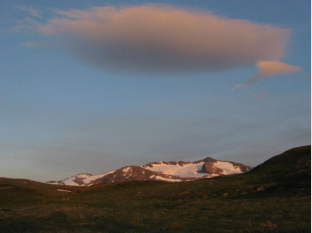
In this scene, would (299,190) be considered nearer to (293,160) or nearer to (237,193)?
(237,193)

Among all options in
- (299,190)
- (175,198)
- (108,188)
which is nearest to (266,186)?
(299,190)

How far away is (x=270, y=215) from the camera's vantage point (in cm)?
2827

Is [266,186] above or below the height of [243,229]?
above

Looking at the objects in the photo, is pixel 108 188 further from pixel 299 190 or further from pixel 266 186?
pixel 299 190

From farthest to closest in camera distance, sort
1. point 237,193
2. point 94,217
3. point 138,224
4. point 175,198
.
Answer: point 175,198, point 237,193, point 94,217, point 138,224

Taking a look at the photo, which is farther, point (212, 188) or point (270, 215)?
point (212, 188)

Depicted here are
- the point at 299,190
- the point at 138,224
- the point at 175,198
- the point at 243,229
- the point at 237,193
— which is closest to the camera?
the point at 243,229

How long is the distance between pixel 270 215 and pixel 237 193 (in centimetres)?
2474

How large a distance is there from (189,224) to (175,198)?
102 ft

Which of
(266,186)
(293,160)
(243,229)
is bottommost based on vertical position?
(243,229)

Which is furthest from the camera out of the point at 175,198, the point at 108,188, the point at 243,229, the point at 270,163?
the point at 270,163

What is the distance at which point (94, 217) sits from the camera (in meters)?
36.3

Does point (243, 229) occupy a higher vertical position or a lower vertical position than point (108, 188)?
lower

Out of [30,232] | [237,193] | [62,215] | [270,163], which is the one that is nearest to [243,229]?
[30,232]
